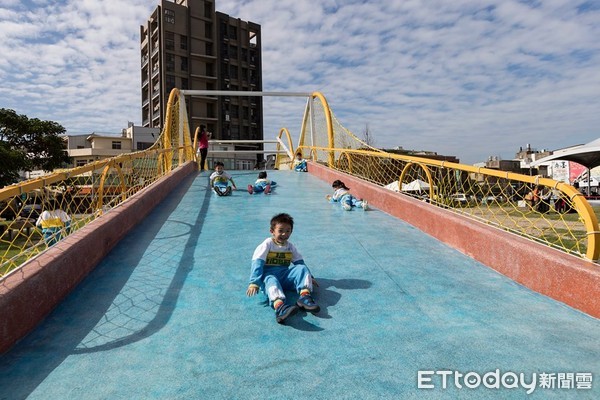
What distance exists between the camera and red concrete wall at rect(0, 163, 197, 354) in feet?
7.83

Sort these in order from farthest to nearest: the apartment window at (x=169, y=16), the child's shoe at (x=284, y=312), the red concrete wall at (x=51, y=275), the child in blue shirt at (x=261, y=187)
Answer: the apartment window at (x=169, y=16)
the child in blue shirt at (x=261, y=187)
the child's shoe at (x=284, y=312)
the red concrete wall at (x=51, y=275)

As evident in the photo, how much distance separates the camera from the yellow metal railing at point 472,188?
3199 mm

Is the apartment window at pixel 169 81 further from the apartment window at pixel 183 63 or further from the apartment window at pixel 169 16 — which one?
the apartment window at pixel 169 16

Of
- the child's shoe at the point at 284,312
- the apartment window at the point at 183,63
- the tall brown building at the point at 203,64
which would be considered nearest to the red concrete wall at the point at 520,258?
the child's shoe at the point at 284,312

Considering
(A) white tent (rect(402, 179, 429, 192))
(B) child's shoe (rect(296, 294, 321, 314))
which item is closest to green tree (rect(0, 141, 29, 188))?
(A) white tent (rect(402, 179, 429, 192))

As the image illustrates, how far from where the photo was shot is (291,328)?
2518 mm

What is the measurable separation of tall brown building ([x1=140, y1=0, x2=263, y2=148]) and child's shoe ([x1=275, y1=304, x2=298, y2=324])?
41613 millimetres

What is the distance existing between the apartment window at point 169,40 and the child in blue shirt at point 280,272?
4428 centimetres

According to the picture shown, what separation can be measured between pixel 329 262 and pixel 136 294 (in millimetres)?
1719

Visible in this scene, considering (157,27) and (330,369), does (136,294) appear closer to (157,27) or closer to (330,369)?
(330,369)

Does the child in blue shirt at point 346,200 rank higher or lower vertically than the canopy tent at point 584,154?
lower

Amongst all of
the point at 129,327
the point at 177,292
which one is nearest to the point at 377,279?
the point at 177,292

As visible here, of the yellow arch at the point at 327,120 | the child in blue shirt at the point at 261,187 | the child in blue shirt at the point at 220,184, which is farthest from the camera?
the yellow arch at the point at 327,120

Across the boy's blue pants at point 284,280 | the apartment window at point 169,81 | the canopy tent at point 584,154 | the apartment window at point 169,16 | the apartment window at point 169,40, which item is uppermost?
the apartment window at point 169,16
